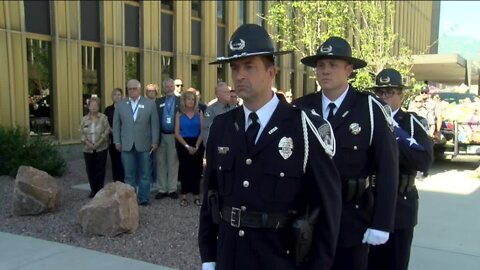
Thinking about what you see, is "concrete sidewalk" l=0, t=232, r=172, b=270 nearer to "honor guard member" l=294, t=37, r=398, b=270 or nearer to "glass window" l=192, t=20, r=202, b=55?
"honor guard member" l=294, t=37, r=398, b=270

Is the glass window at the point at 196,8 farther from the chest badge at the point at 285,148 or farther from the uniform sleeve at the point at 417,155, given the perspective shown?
the chest badge at the point at 285,148

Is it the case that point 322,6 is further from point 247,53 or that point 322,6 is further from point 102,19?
point 247,53

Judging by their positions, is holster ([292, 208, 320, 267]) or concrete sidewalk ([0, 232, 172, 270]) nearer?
holster ([292, 208, 320, 267])

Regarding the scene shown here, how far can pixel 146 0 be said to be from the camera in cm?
1412

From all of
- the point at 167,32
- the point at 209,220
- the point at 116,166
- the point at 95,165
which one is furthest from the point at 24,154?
the point at 209,220

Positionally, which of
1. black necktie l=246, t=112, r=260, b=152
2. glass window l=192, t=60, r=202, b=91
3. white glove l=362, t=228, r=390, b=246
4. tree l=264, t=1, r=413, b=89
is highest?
tree l=264, t=1, r=413, b=89

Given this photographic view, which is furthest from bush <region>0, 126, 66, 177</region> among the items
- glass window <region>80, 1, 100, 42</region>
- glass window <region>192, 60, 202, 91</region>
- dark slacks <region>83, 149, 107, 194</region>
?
glass window <region>192, 60, 202, 91</region>

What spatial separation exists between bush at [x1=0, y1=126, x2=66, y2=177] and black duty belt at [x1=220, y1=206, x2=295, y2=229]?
Result: 318 inches

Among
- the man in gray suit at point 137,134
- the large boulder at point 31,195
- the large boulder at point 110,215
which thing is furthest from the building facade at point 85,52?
the large boulder at point 110,215

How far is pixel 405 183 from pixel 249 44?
74.9 inches

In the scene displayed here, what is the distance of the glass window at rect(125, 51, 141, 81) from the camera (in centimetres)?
1384

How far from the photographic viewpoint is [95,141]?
7730 mm

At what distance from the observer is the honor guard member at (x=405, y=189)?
347cm

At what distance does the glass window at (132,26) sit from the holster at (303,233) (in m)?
12.5
